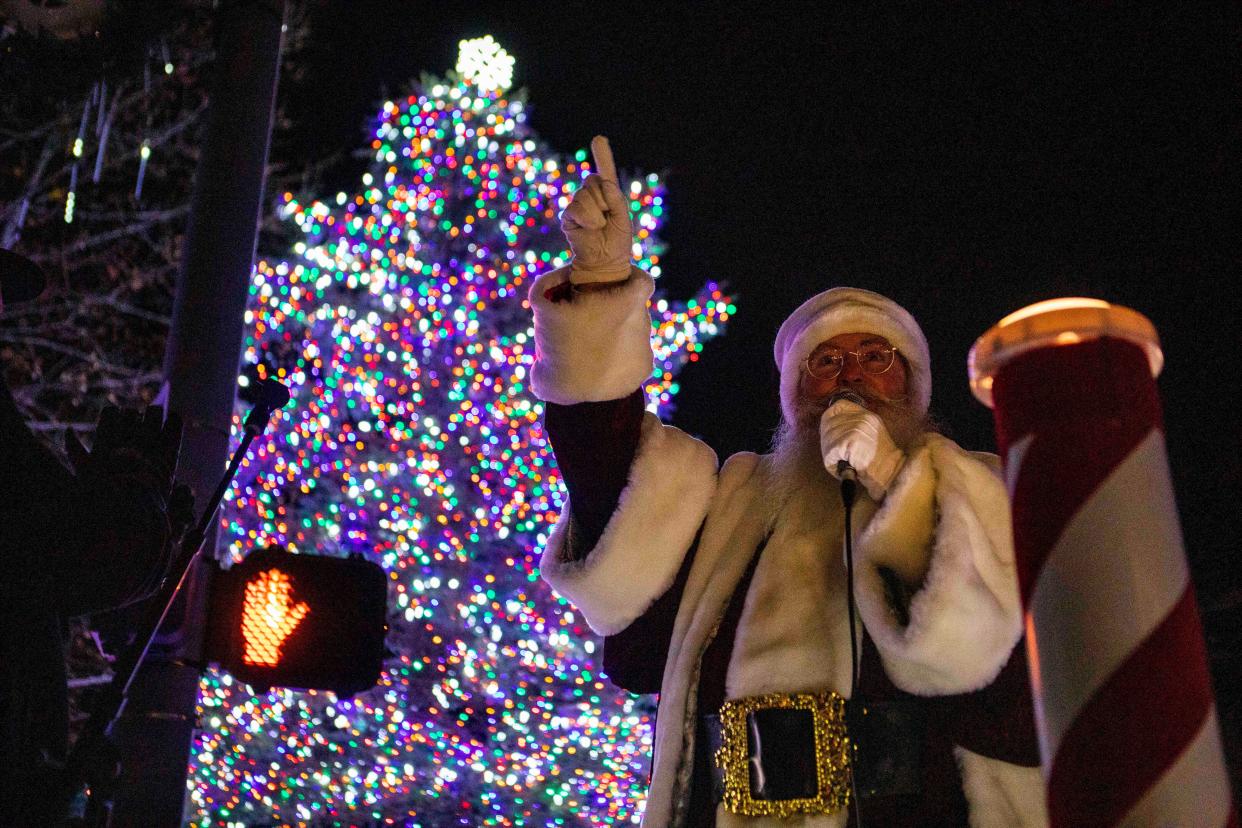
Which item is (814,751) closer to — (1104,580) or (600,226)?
(600,226)

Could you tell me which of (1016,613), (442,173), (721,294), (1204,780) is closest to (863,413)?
(1016,613)

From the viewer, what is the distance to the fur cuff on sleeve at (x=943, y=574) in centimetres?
239

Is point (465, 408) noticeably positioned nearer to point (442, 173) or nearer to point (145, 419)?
point (442, 173)

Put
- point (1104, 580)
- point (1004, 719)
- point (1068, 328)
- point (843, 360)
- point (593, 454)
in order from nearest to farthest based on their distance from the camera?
point (1104, 580)
point (1068, 328)
point (1004, 719)
point (593, 454)
point (843, 360)

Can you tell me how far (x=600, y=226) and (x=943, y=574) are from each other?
120cm

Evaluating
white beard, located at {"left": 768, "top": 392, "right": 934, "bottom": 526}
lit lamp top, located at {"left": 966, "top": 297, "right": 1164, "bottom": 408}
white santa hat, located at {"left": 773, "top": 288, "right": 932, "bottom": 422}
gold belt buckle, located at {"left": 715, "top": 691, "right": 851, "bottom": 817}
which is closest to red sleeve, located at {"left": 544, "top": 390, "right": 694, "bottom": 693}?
white beard, located at {"left": 768, "top": 392, "right": 934, "bottom": 526}

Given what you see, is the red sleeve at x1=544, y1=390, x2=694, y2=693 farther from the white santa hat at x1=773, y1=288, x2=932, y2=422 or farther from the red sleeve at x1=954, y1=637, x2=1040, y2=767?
the red sleeve at x1=954, y1=637, x2=1040, y2=767

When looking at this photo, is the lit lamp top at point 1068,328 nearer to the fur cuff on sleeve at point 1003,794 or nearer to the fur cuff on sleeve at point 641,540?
the fur cuff on sleeve at point 1003,794

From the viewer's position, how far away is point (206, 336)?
345 cm

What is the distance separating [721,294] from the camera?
10797 mm

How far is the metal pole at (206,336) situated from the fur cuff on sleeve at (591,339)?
3.61 ft

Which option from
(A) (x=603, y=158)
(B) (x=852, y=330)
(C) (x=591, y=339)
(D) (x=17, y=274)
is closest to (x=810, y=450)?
(B) (x=852, y=330)

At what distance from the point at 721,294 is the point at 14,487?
28.9ft

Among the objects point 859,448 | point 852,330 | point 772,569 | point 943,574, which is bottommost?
point 943,574
